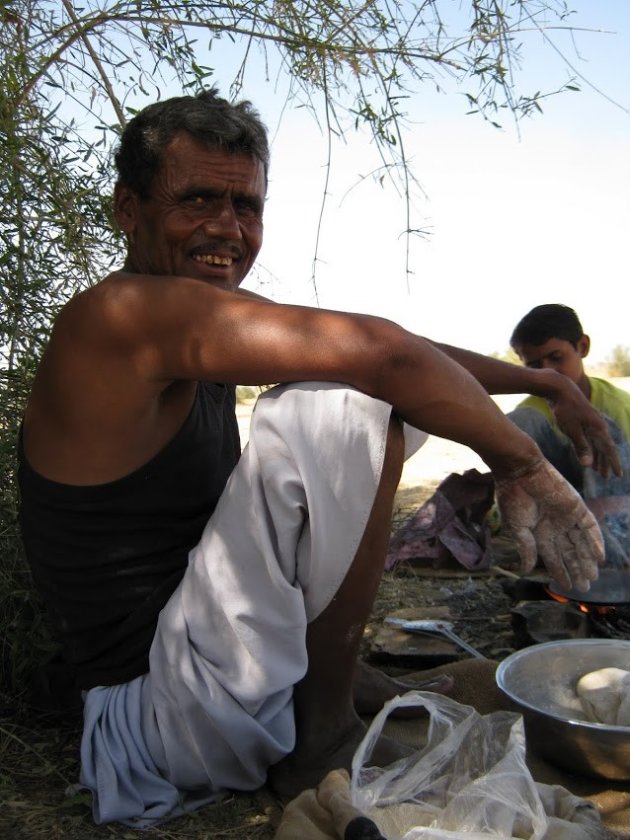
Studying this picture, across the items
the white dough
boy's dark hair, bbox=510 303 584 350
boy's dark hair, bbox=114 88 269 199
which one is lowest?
the white dough

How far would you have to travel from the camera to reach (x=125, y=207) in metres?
2.25

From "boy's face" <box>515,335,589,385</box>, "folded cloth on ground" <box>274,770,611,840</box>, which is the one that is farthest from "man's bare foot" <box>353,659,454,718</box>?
"boy's face" <box>515,335,589,385</box>

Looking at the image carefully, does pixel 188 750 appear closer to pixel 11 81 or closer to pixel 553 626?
pixel 553 626

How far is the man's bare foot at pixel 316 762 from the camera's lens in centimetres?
185

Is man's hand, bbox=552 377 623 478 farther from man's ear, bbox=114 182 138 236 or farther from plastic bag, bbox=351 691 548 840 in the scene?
man's ear, bbox=114 182 138 236

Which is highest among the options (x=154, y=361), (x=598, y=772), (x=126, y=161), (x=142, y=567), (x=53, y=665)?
(x=126, y=161)

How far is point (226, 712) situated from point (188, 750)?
14cm

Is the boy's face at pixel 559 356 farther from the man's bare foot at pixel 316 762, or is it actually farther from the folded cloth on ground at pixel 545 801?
the man's bare foot at pixel 316 762

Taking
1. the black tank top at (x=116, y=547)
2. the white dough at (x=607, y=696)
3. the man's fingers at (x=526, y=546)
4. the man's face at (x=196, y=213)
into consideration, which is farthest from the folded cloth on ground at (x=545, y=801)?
the man's face at (x=196, y=213)

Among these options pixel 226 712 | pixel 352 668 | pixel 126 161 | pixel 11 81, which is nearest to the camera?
pixel 226 712

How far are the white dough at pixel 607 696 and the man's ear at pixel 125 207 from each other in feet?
5.29

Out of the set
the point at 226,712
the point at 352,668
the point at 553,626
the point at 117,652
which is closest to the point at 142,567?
the point at 117,652

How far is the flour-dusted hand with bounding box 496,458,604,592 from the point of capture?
1.93m

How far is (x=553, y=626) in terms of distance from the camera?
276cm
